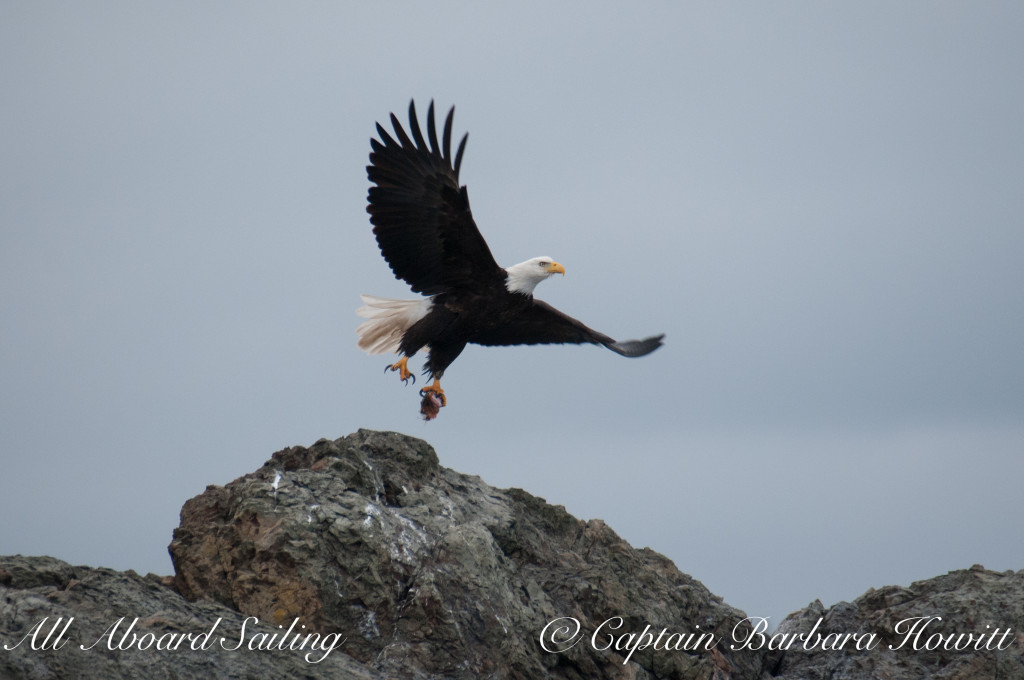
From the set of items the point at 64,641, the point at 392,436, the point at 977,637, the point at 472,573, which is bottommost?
the point at 64,641

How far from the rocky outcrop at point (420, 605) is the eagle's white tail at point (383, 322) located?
2804 mm

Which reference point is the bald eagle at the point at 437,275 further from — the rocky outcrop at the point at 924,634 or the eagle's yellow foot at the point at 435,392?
the rocky outcrop at the point at 924,634

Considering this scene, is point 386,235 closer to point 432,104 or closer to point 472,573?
point 432,104

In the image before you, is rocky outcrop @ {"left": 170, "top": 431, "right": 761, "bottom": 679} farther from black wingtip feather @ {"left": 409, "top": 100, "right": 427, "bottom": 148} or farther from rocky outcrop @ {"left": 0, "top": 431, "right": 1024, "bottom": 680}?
black wingtip feather @ {"left": 409, "top": 100, "right": 427, "bottom": 148}

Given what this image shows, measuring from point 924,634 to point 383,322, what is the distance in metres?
4.92

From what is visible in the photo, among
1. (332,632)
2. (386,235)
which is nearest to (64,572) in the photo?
(332,632)

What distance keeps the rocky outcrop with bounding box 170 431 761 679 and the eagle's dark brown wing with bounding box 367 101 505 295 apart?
2409mm

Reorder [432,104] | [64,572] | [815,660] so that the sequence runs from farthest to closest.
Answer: [432,104]
[815,660]
[64,572]

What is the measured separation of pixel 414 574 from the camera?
5492 millimetres

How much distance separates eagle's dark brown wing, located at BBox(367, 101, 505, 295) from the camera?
8008mm

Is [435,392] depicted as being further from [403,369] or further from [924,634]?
[924,634]

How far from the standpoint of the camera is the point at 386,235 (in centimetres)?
838

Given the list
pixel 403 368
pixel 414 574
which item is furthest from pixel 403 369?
pixel 414 574

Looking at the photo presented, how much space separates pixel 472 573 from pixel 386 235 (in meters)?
3.49
